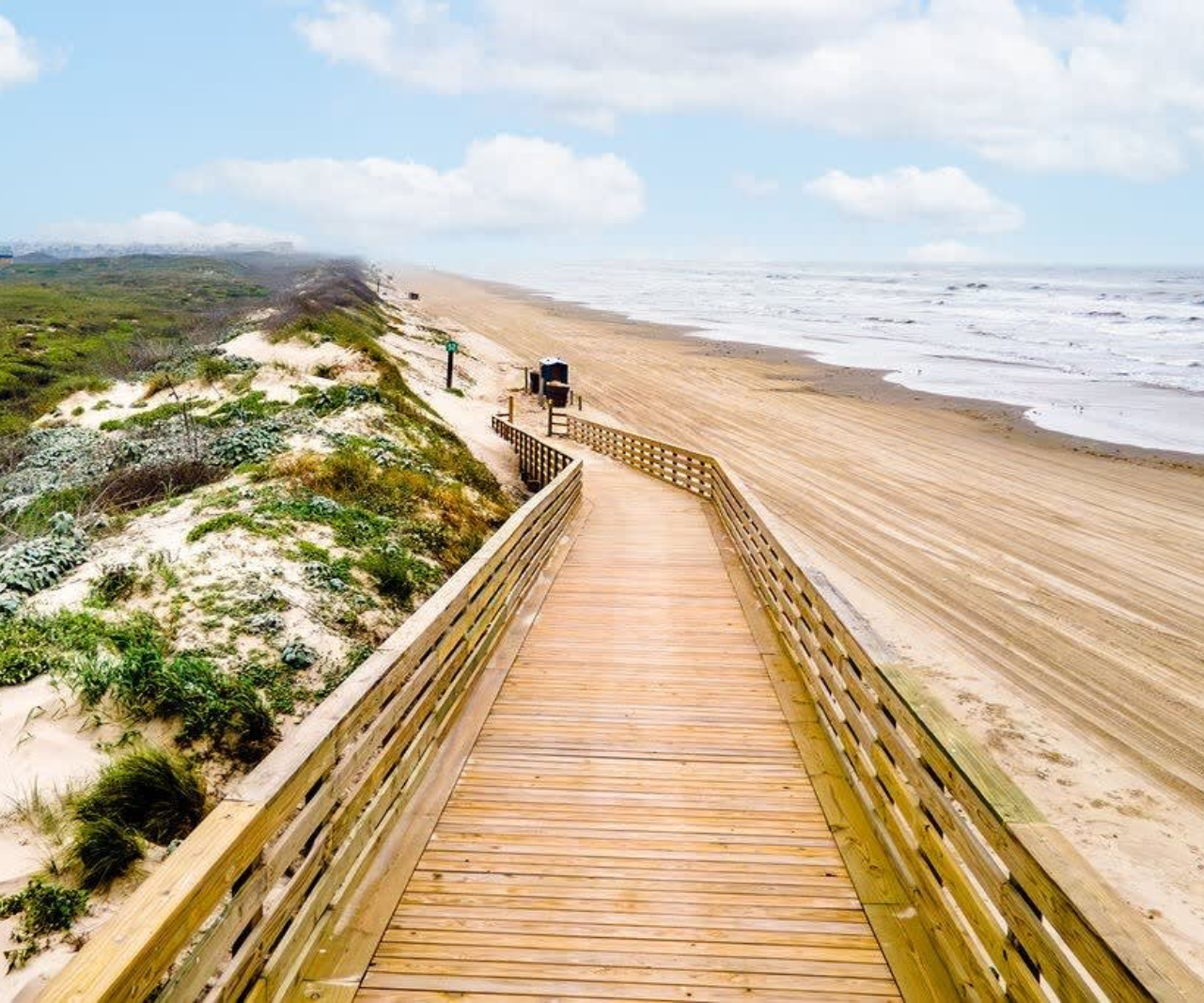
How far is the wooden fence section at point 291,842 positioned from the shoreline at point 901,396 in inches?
941

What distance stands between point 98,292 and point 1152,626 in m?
99.4

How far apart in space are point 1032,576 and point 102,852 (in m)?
14.2

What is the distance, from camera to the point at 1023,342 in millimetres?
57000

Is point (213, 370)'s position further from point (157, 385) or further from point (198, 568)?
point (198, 568)

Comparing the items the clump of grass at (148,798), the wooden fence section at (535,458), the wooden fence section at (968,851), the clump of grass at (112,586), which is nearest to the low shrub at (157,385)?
the wooden fence section at (535,458)

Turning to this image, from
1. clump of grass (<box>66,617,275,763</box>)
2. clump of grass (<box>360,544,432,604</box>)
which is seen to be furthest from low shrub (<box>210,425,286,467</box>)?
clump of grass (<box>66,617,275,763</box>)

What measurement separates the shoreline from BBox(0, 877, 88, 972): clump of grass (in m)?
25.8

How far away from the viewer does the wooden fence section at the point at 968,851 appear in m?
2.54

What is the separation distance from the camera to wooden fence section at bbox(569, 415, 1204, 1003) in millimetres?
2543

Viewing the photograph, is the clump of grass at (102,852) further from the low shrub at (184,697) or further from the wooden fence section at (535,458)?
the wooden fence section at (535,458)

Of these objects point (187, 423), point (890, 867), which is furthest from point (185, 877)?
point (187, 423)

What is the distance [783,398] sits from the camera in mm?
33531

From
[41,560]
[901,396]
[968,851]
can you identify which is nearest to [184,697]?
[41,560]

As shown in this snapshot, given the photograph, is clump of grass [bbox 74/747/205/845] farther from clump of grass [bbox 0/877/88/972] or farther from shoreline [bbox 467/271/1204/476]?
shoreline [bbox 467/271/1204/476]
